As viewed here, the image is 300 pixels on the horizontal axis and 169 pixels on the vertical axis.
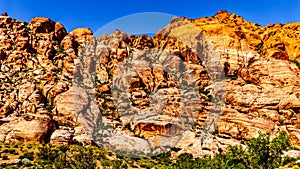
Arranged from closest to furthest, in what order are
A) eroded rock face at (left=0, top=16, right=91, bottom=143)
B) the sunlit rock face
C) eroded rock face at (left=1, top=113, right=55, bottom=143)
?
eroded rock face at (left=1, top=113, right=55, bottom=143) → eroded rock face at (left=0, top=16, right=91, bottom=143) → the sunlit rock face

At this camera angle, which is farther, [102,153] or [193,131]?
[193,131]

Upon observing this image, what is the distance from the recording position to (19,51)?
9144cm

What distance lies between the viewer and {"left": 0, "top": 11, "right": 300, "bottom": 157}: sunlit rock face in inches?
2751

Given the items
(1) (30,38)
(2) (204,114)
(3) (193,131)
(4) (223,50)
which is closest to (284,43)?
(4) (223,50)

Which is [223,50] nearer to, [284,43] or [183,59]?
[183,59]

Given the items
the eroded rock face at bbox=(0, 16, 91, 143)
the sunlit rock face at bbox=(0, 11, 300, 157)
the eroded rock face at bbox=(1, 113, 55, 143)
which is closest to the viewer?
the eroded rock face at bbox=(1, 113, 55, 143)

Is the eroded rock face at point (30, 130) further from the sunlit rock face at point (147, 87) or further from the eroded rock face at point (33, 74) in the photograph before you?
the sunlit rock face at point (147, 87)

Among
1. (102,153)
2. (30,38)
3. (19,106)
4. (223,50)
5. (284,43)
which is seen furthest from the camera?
(284,43)

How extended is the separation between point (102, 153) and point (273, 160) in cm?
3522

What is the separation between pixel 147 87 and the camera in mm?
91688

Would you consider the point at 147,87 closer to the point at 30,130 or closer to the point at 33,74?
the point at 33,74

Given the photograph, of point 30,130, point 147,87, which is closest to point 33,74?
point 30,130

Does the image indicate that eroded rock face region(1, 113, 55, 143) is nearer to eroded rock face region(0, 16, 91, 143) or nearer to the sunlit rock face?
eroded rock face region(0, 16, 91, 143)

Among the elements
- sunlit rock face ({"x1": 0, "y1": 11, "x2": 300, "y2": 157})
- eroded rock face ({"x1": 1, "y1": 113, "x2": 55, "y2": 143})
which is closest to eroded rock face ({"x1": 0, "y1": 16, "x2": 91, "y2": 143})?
eroded rock face ({"x1": 1, "y1": 113, "x2": 55, "y2": 143})
